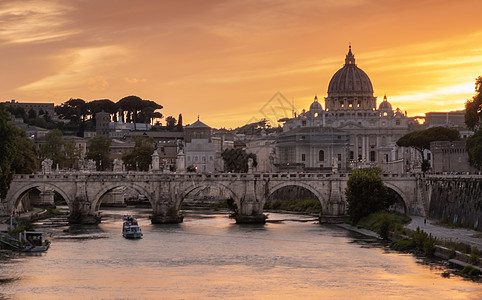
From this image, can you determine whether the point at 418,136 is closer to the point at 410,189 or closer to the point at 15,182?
the point at 410,189

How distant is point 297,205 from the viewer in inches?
4008

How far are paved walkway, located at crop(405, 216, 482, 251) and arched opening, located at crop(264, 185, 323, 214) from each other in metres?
24.9

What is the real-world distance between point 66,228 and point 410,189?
100 ft

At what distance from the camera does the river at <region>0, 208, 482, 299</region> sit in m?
46.3

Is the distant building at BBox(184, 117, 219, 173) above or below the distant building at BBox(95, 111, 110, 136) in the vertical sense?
below

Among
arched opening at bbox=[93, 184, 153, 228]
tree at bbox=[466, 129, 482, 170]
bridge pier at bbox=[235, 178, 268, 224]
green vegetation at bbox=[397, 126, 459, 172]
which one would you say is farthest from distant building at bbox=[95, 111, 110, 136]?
tree at bbox=[466, 129, 482, 170]

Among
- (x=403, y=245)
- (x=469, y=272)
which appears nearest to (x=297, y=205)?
(x=403, y=245)

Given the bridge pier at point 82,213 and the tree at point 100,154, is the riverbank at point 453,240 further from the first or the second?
the tree at point 100,154

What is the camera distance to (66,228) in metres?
77.4

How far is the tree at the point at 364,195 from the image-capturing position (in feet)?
254

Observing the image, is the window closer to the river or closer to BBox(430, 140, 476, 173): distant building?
BBox(430, 140, 476, 173): distant building

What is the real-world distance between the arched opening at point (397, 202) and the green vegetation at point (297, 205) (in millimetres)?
10346

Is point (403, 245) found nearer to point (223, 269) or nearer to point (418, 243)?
point (418, 243)

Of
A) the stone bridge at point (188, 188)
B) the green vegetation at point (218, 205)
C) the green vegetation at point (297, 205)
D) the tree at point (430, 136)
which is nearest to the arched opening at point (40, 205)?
the stone bridge at point (188, 188)
